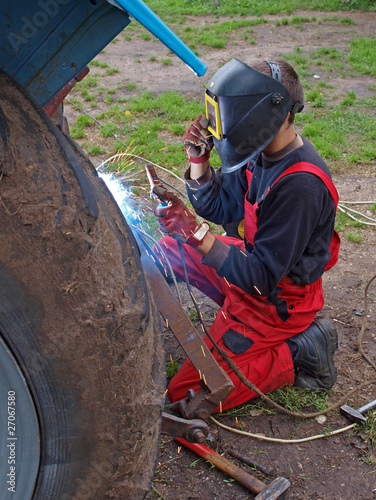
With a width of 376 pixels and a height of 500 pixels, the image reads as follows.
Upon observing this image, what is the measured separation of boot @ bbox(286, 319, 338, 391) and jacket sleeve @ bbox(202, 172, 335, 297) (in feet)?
1.11

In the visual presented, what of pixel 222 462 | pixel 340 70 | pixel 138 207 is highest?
pixel 138 207

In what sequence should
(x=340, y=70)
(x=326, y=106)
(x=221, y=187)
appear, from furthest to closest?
(x=340, y=70), (x=326, y=106), (x=221, y=187)

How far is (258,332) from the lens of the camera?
8.66 ft

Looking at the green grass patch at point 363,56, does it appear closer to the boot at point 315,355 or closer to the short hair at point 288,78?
the short hair at point 288,78

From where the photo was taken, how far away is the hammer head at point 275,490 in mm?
1998

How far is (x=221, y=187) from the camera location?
3.06m

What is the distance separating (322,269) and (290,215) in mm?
430

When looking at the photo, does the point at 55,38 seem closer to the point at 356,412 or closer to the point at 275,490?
the point at 275,490

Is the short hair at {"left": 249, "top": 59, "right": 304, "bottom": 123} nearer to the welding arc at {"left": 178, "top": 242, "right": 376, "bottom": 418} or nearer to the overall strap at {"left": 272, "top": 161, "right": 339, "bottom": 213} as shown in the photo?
the overall strap at {"left": 272, "top": 161, "right": 339, "bottom": 213}

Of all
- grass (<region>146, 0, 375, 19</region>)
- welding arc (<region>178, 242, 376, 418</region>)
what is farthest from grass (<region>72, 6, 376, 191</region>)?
welding arc (<region>178, 242, 376, 418</region>)

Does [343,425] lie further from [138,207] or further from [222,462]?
[138,207]

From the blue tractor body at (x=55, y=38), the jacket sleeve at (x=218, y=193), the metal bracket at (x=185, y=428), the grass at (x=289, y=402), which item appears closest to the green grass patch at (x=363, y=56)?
the jacket sleeve at (x=218, y=193)

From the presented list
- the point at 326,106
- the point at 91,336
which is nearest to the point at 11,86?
the point at 91,336

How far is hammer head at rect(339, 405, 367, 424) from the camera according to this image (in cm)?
253
